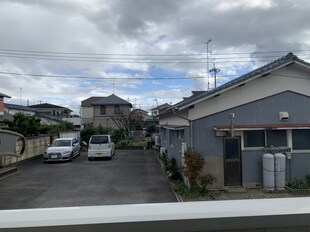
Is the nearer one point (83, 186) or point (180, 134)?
point (83, 186)

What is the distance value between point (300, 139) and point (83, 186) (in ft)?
29.0

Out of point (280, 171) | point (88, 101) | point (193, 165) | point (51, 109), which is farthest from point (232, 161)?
point (88, 101)

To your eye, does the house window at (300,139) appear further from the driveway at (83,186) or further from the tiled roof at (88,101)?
the tiled roof at (88,101)

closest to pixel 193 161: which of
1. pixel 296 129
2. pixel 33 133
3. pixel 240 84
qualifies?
pixel 240 84

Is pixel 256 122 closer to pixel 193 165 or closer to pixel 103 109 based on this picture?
pixel 193 165

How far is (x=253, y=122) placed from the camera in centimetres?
1252


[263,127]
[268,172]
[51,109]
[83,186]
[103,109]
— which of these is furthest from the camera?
[51,109]

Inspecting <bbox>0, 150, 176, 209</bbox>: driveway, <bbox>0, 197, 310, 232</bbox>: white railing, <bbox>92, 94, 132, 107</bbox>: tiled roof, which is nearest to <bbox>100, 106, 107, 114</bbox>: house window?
<bbox>92, 94, 132, 107</bbox>: tiled roof

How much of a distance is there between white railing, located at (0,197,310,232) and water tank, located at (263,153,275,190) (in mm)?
10493

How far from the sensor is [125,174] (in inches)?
626

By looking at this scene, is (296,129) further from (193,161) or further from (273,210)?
(273,210)

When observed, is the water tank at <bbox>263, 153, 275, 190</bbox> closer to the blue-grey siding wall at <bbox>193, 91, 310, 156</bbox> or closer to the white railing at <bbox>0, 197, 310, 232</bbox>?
the blue-grey siding wall at <bbox>193, 91, 310, 156</bbox>

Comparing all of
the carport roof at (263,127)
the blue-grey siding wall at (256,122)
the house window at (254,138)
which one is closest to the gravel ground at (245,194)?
the blue-grey siding wall at (256,122)

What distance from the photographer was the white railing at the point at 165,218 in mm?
1526
